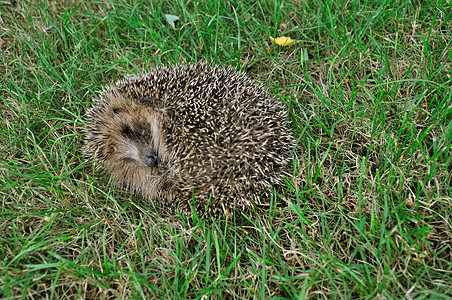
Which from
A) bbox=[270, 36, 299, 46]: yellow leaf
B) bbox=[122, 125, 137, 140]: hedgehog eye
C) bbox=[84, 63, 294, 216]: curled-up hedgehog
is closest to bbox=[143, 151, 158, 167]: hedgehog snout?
bbox=[84, 63, 294, 216]: curled-up hedgehog

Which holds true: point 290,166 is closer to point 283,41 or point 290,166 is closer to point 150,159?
point 150,159

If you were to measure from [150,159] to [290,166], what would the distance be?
1.35 metres

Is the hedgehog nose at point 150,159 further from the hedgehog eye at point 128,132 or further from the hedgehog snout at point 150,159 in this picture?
the hedgehog eye at point 128,132

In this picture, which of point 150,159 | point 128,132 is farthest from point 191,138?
point 128,132

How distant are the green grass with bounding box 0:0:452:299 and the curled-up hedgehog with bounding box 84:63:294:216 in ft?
0.67

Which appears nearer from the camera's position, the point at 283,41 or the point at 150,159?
the point at 150,159

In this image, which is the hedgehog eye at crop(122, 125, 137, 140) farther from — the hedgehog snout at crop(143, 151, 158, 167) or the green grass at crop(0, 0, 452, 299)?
the green grass at crop(0, 0, 452, 299)

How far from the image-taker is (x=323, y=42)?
4293mm

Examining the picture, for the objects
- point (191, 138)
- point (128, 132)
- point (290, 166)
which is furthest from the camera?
point (128, 132)

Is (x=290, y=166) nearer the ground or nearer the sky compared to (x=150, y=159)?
nearer the ground

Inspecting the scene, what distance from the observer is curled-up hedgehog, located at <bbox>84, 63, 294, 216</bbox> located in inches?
117

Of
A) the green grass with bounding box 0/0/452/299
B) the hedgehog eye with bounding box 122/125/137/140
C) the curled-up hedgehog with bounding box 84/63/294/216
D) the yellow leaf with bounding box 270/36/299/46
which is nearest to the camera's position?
the green grass with bounding box 0/0/452/299

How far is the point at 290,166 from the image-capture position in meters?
3.41

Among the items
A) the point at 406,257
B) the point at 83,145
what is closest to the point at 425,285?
the point at 406,257
